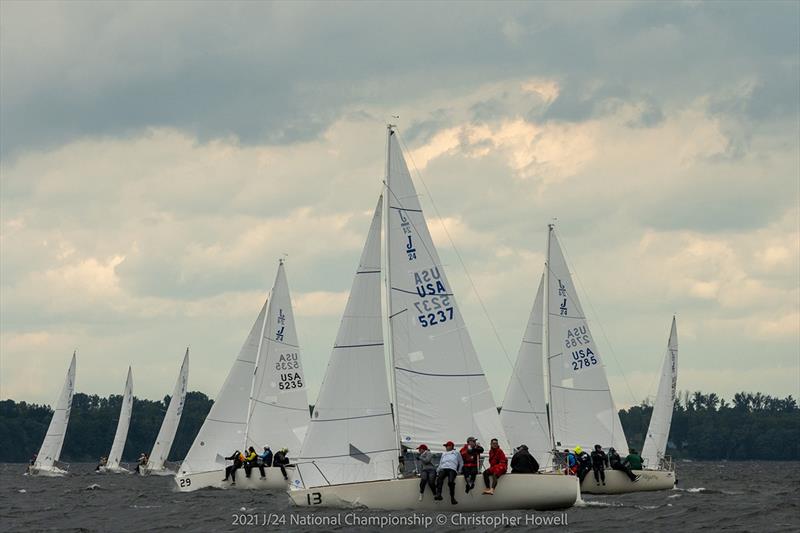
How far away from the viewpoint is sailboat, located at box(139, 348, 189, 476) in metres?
69.8

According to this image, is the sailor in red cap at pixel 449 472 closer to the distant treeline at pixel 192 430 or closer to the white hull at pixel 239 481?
the white hull at pixel 239 481

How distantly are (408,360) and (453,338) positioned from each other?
1.25 m

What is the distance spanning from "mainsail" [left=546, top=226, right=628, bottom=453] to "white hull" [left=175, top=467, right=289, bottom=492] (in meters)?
10.4

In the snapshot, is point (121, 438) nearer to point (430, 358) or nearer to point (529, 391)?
point (529, 391)

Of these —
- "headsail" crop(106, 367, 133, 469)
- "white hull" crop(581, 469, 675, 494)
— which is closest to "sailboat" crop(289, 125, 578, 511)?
"white hull" crop(581, 469, 675, 494)

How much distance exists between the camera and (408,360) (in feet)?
102

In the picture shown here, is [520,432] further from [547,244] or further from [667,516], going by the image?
[667,516]

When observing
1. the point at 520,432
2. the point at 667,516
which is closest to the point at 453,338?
the point at 667,516

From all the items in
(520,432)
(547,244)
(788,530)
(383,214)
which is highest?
(547,244)

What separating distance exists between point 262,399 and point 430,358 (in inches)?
745

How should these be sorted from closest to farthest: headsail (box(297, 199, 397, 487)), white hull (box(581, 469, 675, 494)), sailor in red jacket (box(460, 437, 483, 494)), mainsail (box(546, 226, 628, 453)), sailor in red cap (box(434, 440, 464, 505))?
sailor in red cap (box(434, 440, 464, 505)), sailor in red jacket (box(460, 437, 483, 494)), headsail (box(297, 199, 397, 487)), white hull (box(581, 469, 675, 494)), mainsail (box(546, 226, 628, 453))

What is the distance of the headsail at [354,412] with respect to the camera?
30.8 meters

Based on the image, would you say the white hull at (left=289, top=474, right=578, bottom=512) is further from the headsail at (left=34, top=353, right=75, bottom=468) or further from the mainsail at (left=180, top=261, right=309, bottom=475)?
the headsail at (left=34, top=353, right=75, bottom=468)

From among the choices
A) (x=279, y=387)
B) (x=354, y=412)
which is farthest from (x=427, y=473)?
(x=279, y=387)
